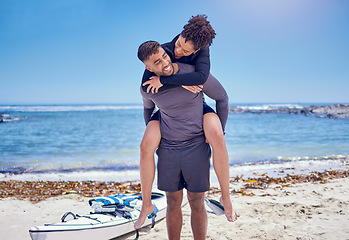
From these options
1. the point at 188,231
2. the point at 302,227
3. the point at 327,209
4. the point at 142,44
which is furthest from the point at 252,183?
the point at 142,44

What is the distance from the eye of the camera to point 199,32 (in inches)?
101

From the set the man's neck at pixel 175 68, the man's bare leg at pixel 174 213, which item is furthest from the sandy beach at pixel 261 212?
the man's neck at pixel 175 68

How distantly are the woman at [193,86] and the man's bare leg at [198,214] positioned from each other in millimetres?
240

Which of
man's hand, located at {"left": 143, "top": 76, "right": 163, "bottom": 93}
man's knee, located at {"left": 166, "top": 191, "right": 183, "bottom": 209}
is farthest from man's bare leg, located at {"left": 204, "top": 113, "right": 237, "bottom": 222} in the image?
man's hand, located at {"left": 143, "top": 76, "right": 163, "bottom": 93}

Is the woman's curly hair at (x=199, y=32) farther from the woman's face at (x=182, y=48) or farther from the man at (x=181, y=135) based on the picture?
the man at (x=181, y=135)

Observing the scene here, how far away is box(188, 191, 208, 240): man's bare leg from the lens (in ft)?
9.78

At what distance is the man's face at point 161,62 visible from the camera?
262 centimetres

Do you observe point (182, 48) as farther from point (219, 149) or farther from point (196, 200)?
point (196, 200)

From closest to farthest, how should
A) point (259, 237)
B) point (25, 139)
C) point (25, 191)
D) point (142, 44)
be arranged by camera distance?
point (142, 44) < point (259, 237) < point (25, 191) < point (25, 139)

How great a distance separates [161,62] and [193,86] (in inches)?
14.8

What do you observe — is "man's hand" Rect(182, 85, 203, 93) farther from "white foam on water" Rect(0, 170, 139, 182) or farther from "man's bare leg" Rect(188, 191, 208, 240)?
"white foam on water" Rect(0, 170, 139, 182)

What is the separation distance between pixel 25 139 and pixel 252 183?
13.4 metres

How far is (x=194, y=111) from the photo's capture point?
2.79 metres

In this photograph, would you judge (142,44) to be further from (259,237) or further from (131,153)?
(131,153)
